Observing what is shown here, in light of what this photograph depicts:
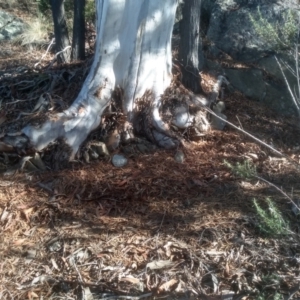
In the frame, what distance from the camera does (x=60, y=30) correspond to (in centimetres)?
909

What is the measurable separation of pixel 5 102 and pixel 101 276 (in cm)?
325

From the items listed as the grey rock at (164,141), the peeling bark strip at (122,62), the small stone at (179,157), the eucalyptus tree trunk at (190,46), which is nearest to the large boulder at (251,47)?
the eucalyptus tree trunk at (190,46)

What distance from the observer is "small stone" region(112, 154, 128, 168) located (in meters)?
5.94

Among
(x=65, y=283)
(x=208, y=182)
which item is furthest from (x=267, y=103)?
(x=65, y=283)

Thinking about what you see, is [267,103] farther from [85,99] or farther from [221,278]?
[221,278]

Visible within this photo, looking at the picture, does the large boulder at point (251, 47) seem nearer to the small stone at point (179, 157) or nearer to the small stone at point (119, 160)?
the small stone at point (179, 157)

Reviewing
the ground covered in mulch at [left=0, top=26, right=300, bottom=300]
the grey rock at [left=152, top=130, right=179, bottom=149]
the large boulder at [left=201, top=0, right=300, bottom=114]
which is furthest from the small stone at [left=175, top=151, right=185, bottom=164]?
the large boulder at [left=201, top=0, right=300, bottom=114]

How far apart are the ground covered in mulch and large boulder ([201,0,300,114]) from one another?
74.9 inches

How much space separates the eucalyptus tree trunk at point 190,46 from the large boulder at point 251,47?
3.15 ft

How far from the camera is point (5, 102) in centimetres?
700

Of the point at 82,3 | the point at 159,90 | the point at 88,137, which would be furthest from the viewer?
the point at 82,3

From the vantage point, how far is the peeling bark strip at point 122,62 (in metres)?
6.06

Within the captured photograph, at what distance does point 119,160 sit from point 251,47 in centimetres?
387

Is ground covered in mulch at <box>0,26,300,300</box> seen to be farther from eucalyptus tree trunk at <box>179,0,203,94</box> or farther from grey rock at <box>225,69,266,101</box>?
grey rock at <box>225,69,266,101</box>
